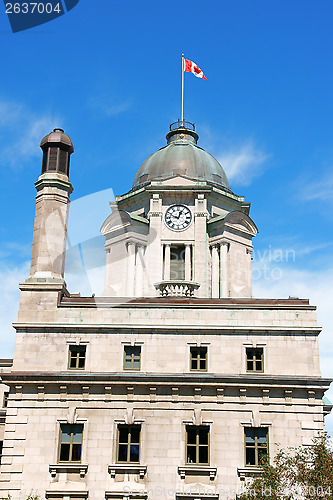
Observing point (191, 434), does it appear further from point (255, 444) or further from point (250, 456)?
point (255, 444)

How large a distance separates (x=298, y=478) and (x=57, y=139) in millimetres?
23761

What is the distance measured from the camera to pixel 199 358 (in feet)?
113

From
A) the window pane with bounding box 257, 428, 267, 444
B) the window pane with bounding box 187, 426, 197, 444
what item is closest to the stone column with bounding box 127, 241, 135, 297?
the window pane with bounding box 187, 426, 197, 444

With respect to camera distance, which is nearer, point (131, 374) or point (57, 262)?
point (131, 374)

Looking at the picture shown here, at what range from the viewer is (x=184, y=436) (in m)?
33.0

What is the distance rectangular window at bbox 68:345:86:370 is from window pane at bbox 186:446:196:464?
6.90 m

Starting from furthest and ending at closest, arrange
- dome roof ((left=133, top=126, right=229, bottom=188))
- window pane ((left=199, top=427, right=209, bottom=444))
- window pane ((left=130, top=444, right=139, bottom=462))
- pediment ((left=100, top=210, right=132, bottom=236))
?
dome roof ((left=133, top=126, right=229, bottom=188))
pediment ((left=100, top=210, right=132, bottom=236))
window pane ((left=199, top=427, right=209, bottom=444))
window pane ((left=130, top=444, right=139, bottom=462))

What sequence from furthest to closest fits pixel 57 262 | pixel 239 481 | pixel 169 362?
pixel 57 262 < pixel 169 362 < pixel 239 481

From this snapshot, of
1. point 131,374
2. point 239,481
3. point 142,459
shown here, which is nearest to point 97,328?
point 131,374

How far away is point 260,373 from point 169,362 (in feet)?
15.4

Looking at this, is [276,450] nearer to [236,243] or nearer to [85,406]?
[85,406]

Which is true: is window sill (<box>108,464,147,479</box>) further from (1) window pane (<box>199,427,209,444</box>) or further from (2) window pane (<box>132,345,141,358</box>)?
(2) window pane (<box>132,345,141,358</box>)

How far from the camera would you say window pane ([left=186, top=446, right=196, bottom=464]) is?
32750 mm

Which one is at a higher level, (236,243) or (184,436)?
(236,243)
